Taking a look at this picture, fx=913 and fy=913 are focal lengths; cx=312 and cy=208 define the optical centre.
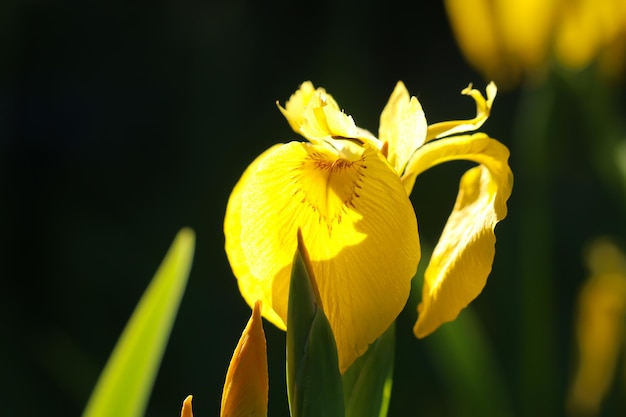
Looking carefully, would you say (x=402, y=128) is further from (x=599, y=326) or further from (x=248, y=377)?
(x=599, y=326)

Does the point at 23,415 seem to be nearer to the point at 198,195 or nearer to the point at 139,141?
the point at 198,195

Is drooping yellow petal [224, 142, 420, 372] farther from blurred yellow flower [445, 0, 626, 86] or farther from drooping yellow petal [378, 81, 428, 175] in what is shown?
blurred yellow flower [445, 0, 626, 86]

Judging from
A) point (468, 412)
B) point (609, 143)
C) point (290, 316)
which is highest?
point (290, 316)

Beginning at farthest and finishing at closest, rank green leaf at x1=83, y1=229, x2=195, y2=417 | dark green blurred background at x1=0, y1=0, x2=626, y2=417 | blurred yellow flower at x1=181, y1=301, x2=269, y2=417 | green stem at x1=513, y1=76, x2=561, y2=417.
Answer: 1. dark green blurred background at x1=0, y1=0, x2=626, y2=417
2. green stem at x1=513, y1=76, x2=561, y2=417
3. green leaf at x1=83, y1=229, x2=195, y2=417
4. blurred yellow flower at x1=181, y1=301, x2=269, y2=417

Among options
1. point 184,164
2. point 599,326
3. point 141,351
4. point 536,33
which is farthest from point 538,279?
point 184,164

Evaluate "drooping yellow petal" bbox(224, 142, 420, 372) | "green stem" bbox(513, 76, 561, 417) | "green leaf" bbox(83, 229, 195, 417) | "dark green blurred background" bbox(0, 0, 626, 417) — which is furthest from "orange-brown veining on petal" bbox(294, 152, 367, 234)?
"dark green blurred background" bbox(0, 0, 626, 417)

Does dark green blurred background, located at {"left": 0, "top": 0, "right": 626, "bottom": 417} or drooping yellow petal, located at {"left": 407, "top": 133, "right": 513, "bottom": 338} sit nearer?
drooping yellow petal, located at {"left": 407, "top": 133, "right": 513, "bottom": 338}

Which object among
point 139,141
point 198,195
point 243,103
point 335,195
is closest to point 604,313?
point 335,195
